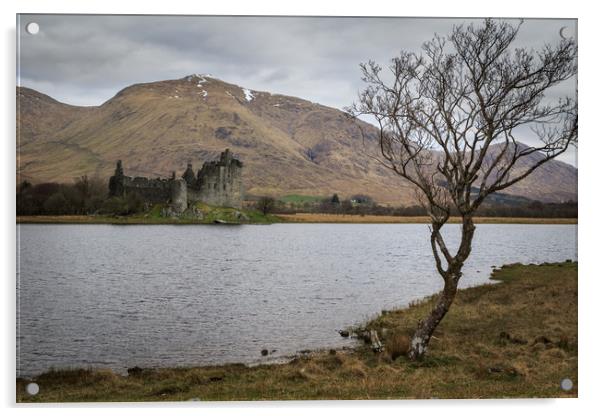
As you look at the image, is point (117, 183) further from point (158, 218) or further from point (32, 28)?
point (158, 218)

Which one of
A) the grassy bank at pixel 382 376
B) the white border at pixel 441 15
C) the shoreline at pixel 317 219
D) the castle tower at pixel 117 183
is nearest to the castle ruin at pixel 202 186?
the castle tower at pixel 117 183

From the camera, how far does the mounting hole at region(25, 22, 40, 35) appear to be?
768cm

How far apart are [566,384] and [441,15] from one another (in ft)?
19.1

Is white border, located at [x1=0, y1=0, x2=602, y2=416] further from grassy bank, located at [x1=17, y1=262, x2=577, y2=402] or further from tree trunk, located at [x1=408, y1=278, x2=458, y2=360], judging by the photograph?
tree trunk, located at [x1=408, y1=278, x2=458, y2=360]

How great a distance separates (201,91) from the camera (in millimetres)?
10695

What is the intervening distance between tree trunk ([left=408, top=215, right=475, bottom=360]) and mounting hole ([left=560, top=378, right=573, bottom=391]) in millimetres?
1983

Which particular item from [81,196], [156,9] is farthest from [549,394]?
[81,196]

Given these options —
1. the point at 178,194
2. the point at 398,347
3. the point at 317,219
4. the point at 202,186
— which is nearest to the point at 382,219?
the point at 317,219

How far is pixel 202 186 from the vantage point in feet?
60.7

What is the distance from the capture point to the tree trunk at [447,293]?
748 centimetres

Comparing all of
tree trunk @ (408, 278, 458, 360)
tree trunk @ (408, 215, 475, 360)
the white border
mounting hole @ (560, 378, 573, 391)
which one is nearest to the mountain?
the white border

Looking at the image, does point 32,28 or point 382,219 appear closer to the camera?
point 32,28

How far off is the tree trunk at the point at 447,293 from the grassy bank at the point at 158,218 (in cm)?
624

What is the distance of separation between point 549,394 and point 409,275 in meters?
11.2
